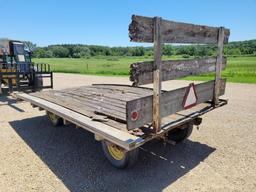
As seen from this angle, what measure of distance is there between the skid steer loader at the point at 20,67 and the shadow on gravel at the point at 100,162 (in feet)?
15.0

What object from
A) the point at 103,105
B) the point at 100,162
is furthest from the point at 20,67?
the point at 100,162

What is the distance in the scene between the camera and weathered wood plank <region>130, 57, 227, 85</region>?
102 inches

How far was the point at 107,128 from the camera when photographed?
299 cm

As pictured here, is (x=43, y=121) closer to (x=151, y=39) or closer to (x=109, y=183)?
(x=109, y=183)

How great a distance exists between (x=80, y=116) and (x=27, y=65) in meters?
8.02

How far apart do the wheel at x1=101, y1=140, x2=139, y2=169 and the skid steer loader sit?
6486 mm

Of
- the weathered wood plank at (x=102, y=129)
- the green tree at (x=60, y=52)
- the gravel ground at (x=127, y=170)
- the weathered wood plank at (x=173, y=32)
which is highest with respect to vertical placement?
the green tree at (x=60, y=52)

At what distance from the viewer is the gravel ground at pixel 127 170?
3.01 meters

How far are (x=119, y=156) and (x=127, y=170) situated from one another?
24 cm

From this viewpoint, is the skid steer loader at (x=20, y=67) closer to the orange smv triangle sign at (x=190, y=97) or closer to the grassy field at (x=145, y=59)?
the orange smv triangle sign at (x=190, y=97)

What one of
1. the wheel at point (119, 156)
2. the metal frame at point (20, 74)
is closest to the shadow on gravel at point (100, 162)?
the wheel at point (119, 156)

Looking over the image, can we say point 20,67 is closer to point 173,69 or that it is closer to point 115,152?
point 115,152

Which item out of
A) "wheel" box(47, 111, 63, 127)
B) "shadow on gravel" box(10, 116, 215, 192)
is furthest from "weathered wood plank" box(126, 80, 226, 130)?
"wheel" box(47, 111, 63, 127)

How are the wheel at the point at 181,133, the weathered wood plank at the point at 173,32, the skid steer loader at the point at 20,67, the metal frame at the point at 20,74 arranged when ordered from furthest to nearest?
the skid steer loader at the point at 20,67, the metal frame at the point at 20,74, the wheel at the point at 181,133, the weathered wood plank at the point at 173,32
